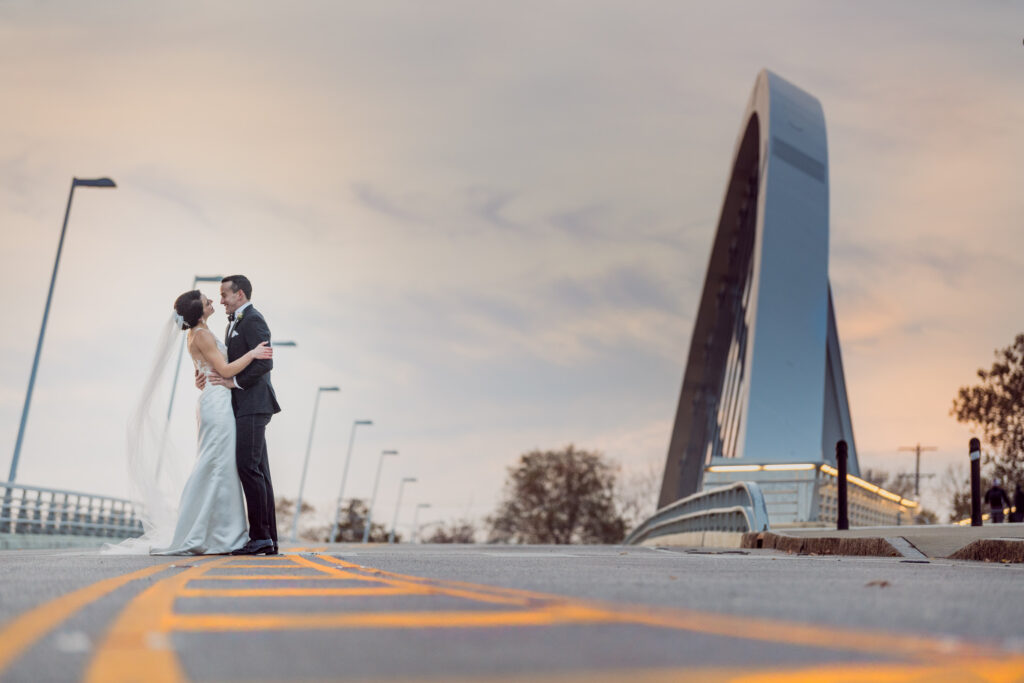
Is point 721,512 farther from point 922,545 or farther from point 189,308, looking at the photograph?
point 189,308

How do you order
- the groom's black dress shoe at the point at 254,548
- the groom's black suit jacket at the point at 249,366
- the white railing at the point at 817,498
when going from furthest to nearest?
the white railing at the point at 817,498, the groom's black suit jacket at the point at 249,366, the groom's black dress shoe at the point at 254,548

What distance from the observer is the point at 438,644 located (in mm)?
2096

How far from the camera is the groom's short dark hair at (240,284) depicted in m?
8.25

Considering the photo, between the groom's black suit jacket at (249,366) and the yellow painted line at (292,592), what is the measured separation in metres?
4.73

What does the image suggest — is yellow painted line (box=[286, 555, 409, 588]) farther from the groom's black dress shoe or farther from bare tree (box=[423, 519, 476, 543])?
bare tree (box=[423, 519, 476, 543])

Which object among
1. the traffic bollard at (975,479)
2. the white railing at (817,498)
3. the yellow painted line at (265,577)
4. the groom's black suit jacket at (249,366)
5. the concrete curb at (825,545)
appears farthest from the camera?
the white railing at (817,498)

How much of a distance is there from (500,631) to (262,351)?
6.14 metres

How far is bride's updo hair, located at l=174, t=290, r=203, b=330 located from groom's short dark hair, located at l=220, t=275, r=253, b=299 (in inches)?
12.8

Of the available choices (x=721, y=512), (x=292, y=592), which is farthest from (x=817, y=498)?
(x=292, y=592)

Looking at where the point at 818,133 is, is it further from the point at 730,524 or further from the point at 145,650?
the point at 145,650

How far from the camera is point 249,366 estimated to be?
818cm

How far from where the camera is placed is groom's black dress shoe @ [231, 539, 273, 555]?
7.78m

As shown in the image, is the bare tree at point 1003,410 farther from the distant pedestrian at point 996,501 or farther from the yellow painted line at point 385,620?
the yellow painted line at point 385,620

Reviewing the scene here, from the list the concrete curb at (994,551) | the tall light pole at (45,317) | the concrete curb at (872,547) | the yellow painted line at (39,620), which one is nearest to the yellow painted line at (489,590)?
the yellow painted line at (39,620)
